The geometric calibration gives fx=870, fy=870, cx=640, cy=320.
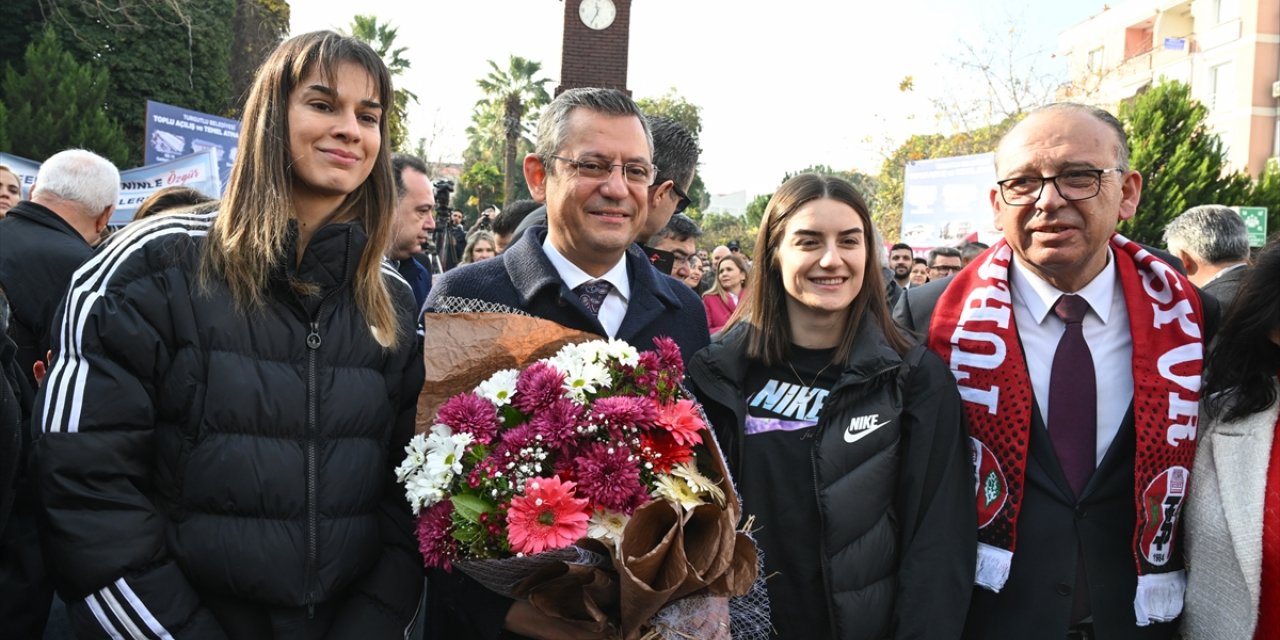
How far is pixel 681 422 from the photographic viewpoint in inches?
80.3

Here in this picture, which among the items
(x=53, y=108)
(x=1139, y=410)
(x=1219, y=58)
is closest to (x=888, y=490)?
(x=1139, y=410)

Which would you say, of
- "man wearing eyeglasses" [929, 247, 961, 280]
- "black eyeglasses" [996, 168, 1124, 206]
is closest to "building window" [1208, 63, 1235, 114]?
"man wearing eyeglasses" [929, 247, 961, 280]

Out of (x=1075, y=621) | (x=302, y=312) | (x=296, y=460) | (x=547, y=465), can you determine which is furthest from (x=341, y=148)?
(x=1075, y=621)

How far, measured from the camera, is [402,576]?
2266 millimetres

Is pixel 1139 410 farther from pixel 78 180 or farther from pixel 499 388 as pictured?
pixel 78 180

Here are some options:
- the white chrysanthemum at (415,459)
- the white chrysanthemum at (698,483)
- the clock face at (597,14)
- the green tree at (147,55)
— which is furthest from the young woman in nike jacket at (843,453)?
the green tree at (147,55)

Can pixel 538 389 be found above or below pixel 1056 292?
below

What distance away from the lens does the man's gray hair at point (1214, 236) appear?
583 cm

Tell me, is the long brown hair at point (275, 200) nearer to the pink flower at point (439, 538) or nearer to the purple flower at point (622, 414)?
the pink flower at point (439, 538)

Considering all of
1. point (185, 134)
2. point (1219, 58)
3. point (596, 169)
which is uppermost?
point (1219, 58)

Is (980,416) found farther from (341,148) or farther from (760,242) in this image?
(341,148)

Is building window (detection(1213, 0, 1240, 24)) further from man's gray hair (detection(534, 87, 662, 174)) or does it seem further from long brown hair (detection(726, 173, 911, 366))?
man's gray hair (detection(534, 87, 662, 174))

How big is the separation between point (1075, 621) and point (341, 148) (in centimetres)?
243

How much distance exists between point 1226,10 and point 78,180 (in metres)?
47.1
